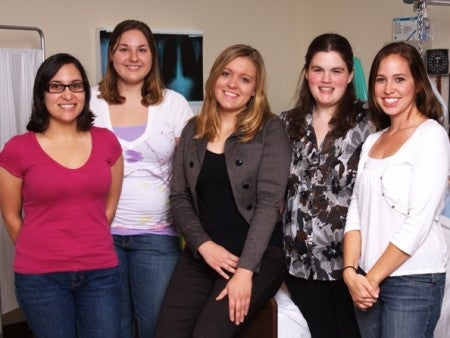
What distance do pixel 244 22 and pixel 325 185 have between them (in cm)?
213

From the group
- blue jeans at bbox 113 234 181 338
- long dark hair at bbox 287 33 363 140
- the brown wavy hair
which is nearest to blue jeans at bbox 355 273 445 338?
long dark hair at bbox 287 33 363 140

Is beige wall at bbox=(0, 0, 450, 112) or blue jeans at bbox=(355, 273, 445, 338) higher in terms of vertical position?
beige wall at bbox=(0, 0, 450, 112)

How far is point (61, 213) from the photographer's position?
1.71 m

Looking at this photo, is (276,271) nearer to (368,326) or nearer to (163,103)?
(368,326)

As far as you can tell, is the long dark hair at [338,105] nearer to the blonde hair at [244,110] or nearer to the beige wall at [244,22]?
the blonde hair at [244,110]

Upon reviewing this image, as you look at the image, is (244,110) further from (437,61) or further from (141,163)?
(437,61)

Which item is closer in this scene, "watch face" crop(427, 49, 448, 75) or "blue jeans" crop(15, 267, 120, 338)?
"blue jeans" crop(15, 267, 120, 338)

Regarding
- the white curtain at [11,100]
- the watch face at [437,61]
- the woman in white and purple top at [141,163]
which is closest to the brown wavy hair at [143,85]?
the woman in white and purple top at [141,163]

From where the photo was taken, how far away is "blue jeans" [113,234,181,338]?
78.4 inches

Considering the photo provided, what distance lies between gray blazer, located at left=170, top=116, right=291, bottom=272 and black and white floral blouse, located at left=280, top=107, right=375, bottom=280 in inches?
2.2

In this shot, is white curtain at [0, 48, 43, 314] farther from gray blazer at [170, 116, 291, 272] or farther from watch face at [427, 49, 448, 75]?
watch face at [427, 49, 448, 75]

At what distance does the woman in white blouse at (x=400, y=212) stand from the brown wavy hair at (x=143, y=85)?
2.45 ft

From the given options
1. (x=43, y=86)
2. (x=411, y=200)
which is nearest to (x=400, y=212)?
(x=411, y=200)

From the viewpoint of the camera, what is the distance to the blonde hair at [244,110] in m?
1.88
